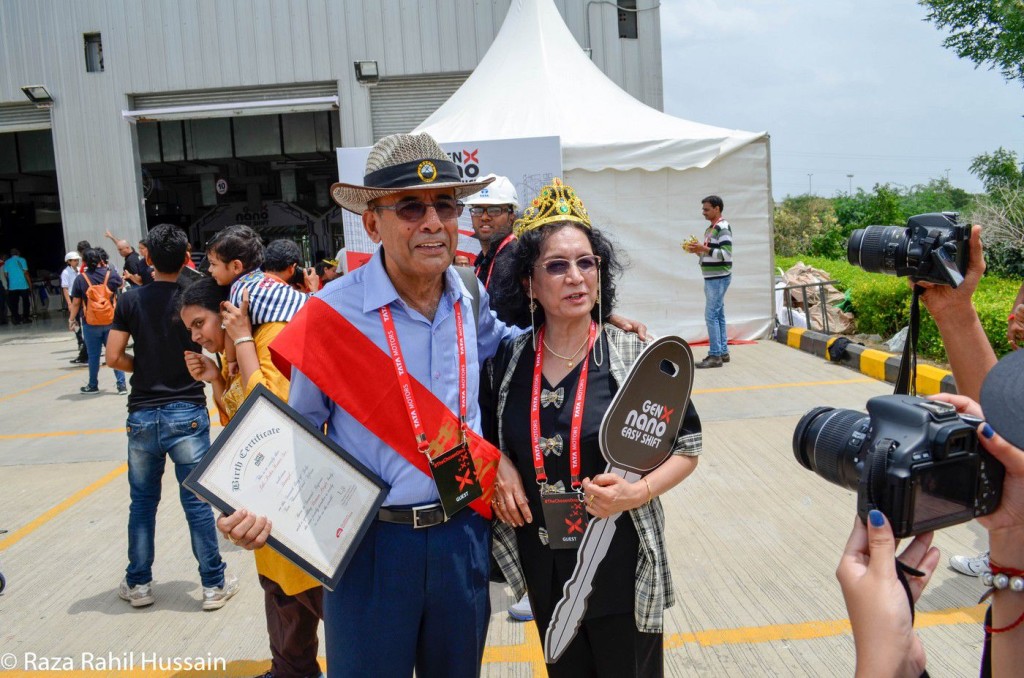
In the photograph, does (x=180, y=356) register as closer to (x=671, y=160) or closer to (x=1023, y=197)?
(x=671, y=160)

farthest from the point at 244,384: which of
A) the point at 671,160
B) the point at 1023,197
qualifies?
the point at 1023,197

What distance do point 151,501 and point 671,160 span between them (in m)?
7.78

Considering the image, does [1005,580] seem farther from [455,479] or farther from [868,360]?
[868,360]

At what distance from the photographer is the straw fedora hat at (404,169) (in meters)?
2.04

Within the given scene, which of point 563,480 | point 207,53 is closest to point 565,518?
point 563,480

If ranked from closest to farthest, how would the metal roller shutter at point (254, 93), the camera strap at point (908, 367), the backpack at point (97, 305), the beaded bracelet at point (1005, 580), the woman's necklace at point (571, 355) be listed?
the beaded bracelet at point (1005, 580), the camera strap at point (908, 367), the woman's necklace at point (571, 355), the backpack at point (97, 305), the metal roller shutter at point (254, 93)

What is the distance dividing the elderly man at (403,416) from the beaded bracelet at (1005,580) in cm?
118

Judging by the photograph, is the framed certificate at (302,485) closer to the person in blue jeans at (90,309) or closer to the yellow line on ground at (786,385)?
the yellow line on ground at (786,385)

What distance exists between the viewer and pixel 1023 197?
13938mm

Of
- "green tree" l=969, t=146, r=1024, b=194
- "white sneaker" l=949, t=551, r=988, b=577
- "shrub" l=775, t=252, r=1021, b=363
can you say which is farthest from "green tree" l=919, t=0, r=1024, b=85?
"white sneaker" l=949, t=551, r=988, b=577

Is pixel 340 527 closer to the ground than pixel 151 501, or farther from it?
farther from it

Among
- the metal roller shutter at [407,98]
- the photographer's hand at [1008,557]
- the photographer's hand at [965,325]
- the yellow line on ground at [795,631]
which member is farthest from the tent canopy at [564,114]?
the photographer's hand at [1008,557]

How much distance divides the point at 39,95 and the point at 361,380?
57.2 feet

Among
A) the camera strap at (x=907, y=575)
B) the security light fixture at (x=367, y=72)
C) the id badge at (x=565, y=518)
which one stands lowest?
the id badge at (x=565, y=518)
